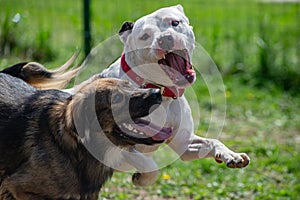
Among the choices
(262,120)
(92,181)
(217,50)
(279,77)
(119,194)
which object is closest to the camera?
(92,181)

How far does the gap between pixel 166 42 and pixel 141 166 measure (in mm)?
880

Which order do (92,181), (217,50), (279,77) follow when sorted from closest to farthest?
(92,181)
(279,77)
(217,50)

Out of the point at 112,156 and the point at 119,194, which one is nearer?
the point at 112,156

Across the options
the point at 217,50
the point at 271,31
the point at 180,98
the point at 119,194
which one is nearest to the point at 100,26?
the point at 217,50

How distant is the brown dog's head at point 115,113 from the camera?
4285 millimetres

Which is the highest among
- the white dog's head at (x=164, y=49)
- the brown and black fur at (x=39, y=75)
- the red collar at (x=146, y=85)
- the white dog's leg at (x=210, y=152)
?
the white dog's head at (x=164, y=49)

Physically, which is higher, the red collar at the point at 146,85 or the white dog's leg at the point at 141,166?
the red collar at the point at 146,85

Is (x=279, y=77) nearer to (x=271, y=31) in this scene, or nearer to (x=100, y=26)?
(x=271, y=31)

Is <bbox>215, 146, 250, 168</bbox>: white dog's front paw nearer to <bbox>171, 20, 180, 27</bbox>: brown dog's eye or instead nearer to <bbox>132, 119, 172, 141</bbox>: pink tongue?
<bbox>132, 119, 172, 141</bbox>: pink tongue

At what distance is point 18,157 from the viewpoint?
4.68 m

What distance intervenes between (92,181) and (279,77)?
5671 millimetres

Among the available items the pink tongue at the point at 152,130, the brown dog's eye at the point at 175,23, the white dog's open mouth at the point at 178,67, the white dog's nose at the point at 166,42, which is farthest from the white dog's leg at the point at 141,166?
the brown dog's eye at the point at 175,23

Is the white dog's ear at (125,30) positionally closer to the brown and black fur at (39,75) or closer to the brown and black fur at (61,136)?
the brown and black fur at (61,136)

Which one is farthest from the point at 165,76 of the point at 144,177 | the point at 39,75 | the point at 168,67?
the point at 39,75
